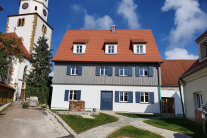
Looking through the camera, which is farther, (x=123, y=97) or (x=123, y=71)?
(x=123, y=71)

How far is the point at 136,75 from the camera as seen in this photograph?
821 inches

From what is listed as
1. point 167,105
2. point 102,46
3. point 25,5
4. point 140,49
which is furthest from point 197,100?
point 25,5

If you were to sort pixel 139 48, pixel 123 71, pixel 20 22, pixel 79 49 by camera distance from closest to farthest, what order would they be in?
pixel 123 71
pixel 139 48
pixel 79 49
pixel 20 22

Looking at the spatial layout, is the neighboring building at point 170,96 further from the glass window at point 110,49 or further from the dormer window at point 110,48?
the glass window at point 110,49

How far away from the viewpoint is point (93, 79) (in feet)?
69.7

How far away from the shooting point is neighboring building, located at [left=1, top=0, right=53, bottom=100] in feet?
93.4

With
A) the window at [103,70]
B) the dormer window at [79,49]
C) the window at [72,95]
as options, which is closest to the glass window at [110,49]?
the window at [103,70]

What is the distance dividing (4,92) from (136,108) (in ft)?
55.0

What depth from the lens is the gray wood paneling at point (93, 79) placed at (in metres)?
20.6

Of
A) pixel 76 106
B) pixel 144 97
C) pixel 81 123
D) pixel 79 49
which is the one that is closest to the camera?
pixel 81 123

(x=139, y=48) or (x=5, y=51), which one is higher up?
(x=139, y=48)

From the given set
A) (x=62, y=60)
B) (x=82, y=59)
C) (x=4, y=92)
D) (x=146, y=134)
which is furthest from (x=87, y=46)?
(x=146, y=134)

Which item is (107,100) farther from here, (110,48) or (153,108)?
(110,48)

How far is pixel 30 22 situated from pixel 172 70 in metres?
26.9
